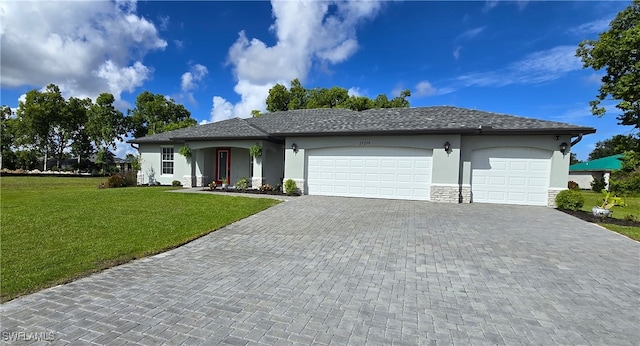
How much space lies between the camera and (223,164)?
17828 mm

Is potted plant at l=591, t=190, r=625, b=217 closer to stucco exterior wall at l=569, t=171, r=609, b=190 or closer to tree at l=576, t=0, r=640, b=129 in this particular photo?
tree at l=576, t=0, r=640, b=129

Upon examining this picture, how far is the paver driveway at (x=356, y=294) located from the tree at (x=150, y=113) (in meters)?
42.3

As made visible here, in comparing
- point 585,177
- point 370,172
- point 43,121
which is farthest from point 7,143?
point 585,177

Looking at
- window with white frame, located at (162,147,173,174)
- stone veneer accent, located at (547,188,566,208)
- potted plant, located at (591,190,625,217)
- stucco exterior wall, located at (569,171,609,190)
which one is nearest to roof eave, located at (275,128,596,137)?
stone veneer accent, located at (547,188,566,208)

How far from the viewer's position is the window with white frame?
1903 cm

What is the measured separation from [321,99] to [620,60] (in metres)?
24.3

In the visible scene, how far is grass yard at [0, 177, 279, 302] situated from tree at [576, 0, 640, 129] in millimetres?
22702

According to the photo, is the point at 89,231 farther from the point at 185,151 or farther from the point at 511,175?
the point at 511,175

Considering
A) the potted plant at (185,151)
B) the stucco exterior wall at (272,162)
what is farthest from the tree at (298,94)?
the potted plant at (185,151)

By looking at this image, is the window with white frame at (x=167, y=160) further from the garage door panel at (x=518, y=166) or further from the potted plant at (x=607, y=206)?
the potted plant at (x=607, y=206)

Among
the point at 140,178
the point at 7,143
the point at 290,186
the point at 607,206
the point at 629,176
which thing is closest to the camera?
the point at 607,206

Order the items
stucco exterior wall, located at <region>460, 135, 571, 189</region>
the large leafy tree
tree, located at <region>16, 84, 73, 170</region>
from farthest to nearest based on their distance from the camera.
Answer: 1. tree, located at <region>16, 84, 73, 170</region>
2. the large leafy tree
3. stucco exterior wall, located at <region>460, 135, 571, 189</region>

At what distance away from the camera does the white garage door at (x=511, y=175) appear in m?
11.8

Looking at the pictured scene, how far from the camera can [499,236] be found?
684 cm
